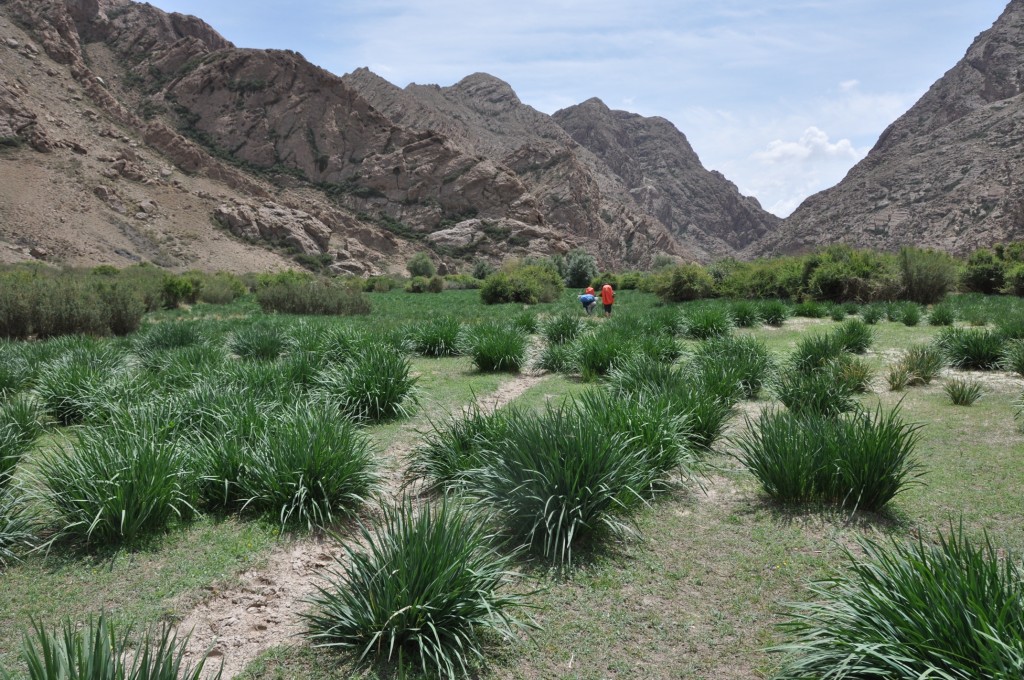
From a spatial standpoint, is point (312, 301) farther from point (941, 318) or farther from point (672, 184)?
point (672, 184)

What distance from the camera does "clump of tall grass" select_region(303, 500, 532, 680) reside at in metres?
3.07

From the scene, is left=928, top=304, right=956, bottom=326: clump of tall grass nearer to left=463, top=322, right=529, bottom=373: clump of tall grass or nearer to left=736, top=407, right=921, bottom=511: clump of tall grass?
left=463, top=322, right=529, bottom=373: clump of tall grass

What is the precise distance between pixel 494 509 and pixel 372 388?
11.6 ft

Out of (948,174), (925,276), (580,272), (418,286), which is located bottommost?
(418,286)

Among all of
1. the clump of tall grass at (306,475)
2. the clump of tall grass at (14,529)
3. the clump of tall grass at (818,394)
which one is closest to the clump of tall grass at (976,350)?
the clump of tall grass at (818,394)

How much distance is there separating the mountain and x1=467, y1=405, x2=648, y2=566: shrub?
53.4m

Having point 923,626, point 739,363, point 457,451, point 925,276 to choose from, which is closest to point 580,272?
point 925,276

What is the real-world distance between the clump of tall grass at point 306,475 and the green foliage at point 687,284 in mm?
26141

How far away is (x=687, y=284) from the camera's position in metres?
29.2

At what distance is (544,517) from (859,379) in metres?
6.30

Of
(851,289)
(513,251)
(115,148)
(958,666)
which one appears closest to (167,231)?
(115,148)

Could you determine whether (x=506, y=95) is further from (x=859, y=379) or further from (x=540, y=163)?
(x=859, y=379)

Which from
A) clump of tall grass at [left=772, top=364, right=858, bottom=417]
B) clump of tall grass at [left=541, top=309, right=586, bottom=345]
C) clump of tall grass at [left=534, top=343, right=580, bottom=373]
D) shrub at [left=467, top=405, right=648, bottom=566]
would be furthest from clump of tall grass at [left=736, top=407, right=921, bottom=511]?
clump of tall grass at [left=541, top=309, right=586, bottom=345]

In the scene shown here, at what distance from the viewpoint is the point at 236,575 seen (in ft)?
13.0
